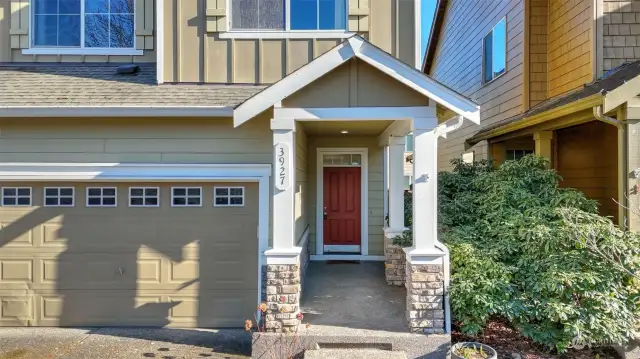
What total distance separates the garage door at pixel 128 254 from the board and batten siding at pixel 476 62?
609 cm

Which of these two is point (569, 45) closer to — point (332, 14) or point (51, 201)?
point (332, 14)

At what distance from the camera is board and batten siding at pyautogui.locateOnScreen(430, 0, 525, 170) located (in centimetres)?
816

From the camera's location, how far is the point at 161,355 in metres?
4.82

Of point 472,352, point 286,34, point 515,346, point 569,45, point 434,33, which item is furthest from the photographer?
point 434,33

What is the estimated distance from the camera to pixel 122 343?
5.14 metres

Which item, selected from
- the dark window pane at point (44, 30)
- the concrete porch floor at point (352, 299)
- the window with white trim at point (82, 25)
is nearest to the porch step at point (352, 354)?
the concrete porch floor at point (352, 299)

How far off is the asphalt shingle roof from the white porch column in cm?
247

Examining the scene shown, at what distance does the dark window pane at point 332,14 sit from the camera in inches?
244

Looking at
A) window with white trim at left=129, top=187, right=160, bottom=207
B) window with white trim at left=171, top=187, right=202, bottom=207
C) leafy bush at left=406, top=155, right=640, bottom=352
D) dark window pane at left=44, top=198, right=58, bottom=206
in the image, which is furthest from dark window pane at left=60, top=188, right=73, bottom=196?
leafy bush at left=406, top=155, right=640, bottom=352

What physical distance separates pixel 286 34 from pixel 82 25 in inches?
138

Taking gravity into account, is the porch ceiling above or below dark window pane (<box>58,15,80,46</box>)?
below

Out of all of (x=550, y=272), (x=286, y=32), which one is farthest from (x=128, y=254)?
(x=550, y=272)

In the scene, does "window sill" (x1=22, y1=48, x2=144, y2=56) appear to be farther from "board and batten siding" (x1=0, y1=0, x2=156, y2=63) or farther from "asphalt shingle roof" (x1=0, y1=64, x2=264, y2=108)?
"asphalt shingle roof" (x1=0, y1=64, x2=264, y2=108)

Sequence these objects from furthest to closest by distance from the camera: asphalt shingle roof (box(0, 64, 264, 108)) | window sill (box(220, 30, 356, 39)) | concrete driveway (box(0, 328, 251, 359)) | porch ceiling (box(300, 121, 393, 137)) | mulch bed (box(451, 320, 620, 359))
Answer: window sill (box(220, 30, 356, 39)) → porch ceiling (box(300, 121, 393, 137)) → asphalt shingle roof (box(0, 64, 264, 108)) → concrete driveway (box(0, 328, 251, 359)) → mulch bed (box(451, 320, 620, 359))
